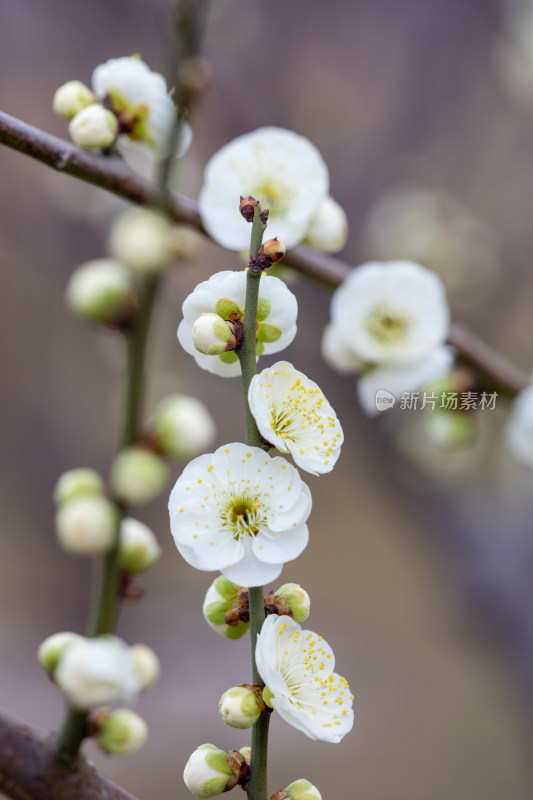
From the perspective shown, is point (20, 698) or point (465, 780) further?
point (20, 698)

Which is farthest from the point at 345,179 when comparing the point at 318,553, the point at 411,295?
the point at 411,295

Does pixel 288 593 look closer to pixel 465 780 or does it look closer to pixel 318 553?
pixel 465 780

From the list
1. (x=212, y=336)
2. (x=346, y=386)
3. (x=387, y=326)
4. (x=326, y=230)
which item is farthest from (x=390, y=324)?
(x=346, y=386)

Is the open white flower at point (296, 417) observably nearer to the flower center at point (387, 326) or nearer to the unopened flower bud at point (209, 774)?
the unopened flower bud at point (209, 774)

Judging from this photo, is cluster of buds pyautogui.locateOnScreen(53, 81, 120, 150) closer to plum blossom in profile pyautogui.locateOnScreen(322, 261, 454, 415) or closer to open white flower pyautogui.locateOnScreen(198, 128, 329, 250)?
open white flower pyautogui.locateOnScreen(198, 128, 329, 250)

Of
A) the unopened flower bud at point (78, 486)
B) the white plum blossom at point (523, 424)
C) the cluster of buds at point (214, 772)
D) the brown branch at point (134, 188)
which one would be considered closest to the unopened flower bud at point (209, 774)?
the cluster of buds at point (214, 772)

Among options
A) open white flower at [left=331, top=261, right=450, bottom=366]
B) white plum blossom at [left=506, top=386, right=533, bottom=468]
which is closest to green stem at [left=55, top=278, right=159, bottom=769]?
open white flower at [left=331, top=261, right=450, bottom=366]

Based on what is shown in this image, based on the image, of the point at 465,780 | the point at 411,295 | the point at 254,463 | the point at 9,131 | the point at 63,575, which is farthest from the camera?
the point at 63,575
